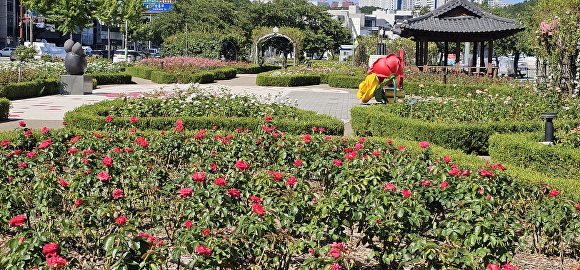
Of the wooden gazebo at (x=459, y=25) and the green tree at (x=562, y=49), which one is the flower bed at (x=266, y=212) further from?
the wooden gazebo at (x=459, y=25)

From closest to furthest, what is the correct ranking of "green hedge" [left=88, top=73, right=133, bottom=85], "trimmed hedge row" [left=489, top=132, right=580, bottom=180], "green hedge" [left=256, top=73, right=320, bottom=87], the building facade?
1. "trimmed hedge row" [left=489, top=132, right=580, bottom=180]
2. "green hedge" [left=88, top=73, right=133, bottom=85]
3. "green hedge" [left=256, top=73, right=320, bottom=87]
4. the building facade

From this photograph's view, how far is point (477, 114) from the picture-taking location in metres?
11.7

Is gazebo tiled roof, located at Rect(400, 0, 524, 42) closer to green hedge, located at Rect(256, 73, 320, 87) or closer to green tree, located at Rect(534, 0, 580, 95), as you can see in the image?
green hedge, located at Rect(256, 73, 320, 87)

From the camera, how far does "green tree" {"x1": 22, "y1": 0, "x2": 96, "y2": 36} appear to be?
39.7 m

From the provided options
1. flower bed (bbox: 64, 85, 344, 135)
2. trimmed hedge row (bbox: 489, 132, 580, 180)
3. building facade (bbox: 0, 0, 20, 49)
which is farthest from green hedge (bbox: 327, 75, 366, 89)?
building facade (bbox: 0, 0, 20, 49)

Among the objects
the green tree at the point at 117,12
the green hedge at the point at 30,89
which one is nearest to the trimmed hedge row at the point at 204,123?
the green hedge at the point at 30,89

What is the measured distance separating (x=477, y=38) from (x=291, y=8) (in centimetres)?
2434

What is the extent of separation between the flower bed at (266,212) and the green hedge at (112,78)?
1990 cm

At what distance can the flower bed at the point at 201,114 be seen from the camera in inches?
413

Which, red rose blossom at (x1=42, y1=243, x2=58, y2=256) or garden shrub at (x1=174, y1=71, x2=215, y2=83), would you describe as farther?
garden shrub at (x1=174, y1=71, x2=215, y2=83)

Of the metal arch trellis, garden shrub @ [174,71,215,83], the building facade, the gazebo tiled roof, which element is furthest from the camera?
the building facade

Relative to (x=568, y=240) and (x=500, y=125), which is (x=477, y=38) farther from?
(x=568, y=240)

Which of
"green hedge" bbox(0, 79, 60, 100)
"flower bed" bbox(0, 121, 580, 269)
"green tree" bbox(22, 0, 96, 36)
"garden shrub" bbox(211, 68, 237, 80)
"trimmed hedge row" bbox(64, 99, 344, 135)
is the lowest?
"flower bed" bbox(0, 121, 580, 269)

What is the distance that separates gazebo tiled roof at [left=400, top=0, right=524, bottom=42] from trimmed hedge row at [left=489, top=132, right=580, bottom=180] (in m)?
18.5
